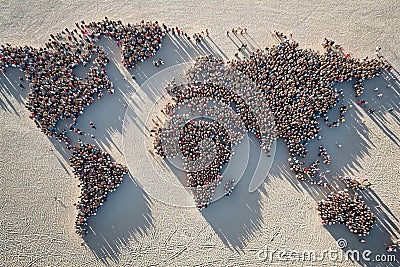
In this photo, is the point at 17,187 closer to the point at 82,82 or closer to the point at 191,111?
the point at 82,82

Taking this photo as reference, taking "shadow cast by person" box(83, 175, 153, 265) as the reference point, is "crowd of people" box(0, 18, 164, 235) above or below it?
above

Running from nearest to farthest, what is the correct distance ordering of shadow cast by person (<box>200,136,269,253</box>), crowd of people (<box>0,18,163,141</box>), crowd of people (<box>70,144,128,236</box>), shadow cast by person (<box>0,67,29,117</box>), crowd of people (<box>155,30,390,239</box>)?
crowd of people (<box>70,144,128,236</box>), crowd of people (<box>155,30,390,239</box>), crowd of people (<box>0,18,163,141</box>), shadow cast by person (<box>200,136,269,253</box>), shadow cast by person (<box>0,67,29,117</box>)

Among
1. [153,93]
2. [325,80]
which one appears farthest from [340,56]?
[153,93]

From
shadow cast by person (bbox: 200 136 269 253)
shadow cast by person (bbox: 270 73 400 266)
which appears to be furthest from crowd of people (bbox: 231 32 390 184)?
shadow cast by person (bbox: 200 136 269 253)

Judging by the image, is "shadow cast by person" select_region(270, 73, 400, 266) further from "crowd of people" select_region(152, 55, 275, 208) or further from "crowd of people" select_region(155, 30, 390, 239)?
"crowd of people" select_region(152, 55, 275, 208)

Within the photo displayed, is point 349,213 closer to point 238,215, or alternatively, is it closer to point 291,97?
point 238,215

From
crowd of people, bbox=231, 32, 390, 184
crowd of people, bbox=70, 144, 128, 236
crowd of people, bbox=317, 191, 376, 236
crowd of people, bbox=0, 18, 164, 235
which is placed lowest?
crowd of people, bbox=317, 191, 376, 236

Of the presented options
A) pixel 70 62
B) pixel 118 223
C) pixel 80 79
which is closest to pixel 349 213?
pixel 118 223
